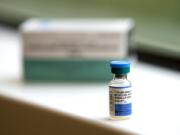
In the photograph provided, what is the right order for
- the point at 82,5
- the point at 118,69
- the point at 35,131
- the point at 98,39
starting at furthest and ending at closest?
the point at 82,5, the point at 98,39, the point at 35,131, the point at 118,69

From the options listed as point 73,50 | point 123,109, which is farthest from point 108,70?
point 123,109

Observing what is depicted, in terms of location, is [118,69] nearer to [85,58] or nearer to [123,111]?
[123,111]

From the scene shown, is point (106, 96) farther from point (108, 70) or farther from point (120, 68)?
point (120, 68)

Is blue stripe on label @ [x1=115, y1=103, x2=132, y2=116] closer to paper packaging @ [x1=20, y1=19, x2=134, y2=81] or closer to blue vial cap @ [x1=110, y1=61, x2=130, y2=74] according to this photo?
blue vial cap @ [x1=110, y1=61, x2=130, y2=74]

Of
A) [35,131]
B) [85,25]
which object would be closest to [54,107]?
[35,131]

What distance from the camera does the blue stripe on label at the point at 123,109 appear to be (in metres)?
0.88

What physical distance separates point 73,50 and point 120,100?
30cm

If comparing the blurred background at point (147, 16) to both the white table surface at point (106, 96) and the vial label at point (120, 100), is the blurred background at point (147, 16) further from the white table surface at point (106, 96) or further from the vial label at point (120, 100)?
the vial label at point (120, 100)

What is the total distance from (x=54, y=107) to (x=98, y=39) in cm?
22

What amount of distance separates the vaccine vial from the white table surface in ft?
0.08

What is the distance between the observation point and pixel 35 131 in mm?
977

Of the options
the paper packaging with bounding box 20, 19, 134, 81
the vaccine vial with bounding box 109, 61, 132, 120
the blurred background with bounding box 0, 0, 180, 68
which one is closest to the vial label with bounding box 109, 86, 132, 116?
the vaccine vial with bounding box 109, 61, 132, 120

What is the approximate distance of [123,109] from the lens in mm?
883

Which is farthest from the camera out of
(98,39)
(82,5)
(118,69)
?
(82,5)
